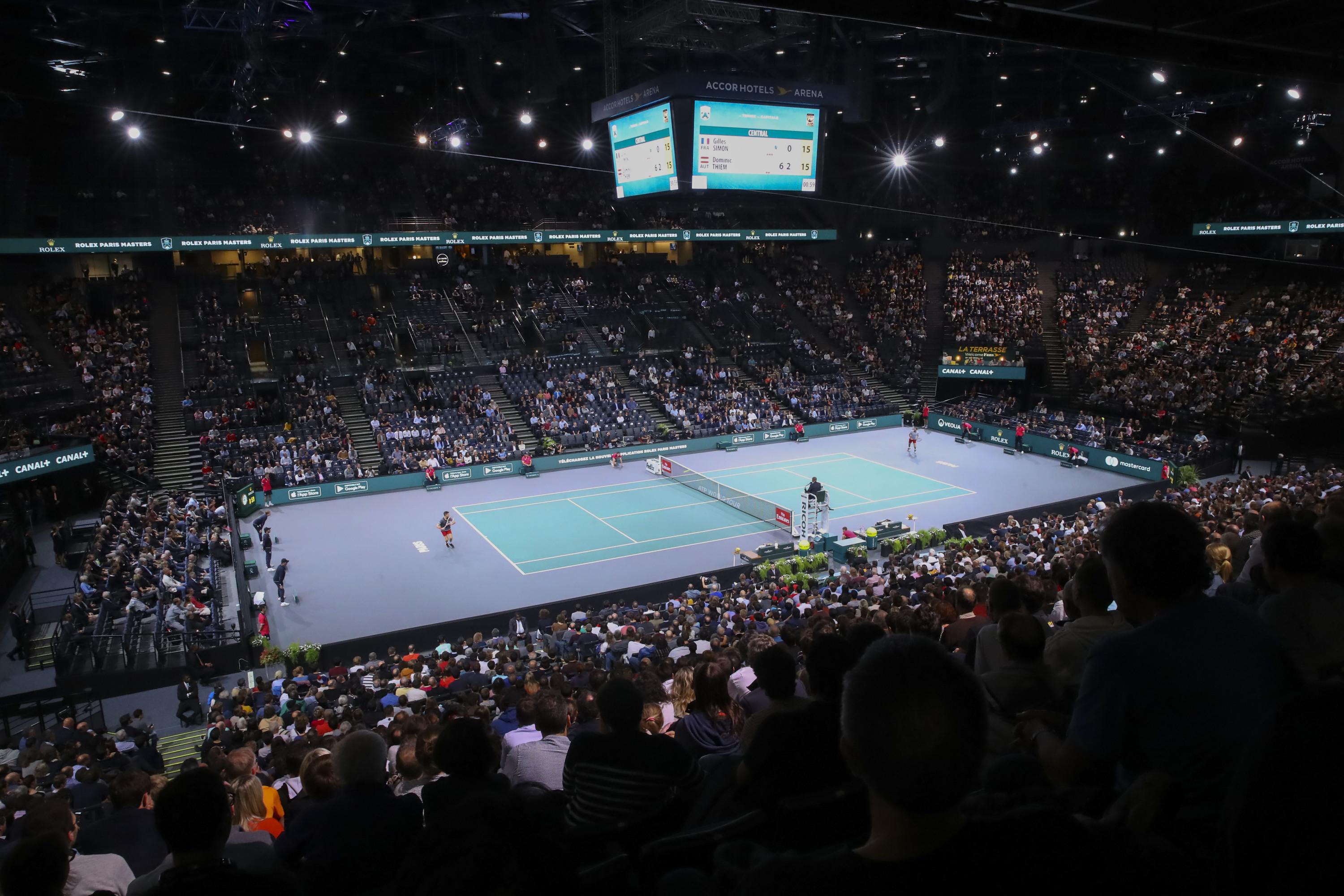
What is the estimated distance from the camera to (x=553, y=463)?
3691 centimetres

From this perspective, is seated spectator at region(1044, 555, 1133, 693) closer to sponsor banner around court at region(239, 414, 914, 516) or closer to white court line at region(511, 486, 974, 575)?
white court line at region(511, 486, 974, 575)

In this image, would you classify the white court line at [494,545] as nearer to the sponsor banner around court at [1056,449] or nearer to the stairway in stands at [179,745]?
the stairway in stands at [179,745]

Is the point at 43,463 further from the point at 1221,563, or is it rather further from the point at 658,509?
the point at 1221,563

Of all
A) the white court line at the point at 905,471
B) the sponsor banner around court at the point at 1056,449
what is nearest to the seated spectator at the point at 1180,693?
the white court line at the point at 905,471

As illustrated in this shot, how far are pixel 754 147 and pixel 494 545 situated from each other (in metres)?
14.5

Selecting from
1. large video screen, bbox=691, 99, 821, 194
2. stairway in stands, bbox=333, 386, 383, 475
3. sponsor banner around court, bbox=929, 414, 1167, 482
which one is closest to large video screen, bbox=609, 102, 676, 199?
large video screen, bbox=691, 99, 821, 194

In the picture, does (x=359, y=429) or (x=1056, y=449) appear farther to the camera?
(x=1056, y=449)

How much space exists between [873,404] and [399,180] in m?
29.3

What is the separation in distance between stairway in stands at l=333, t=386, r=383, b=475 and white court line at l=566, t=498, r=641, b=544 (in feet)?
27.9

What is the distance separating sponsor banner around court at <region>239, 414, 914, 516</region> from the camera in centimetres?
3222

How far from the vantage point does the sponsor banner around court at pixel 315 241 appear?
34781 millimetres

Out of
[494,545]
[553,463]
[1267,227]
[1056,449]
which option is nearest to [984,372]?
[1056,449]

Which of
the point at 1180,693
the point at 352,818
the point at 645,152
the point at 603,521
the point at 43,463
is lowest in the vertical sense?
the point at 603,521

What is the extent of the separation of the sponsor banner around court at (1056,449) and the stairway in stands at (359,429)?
2768 cm
